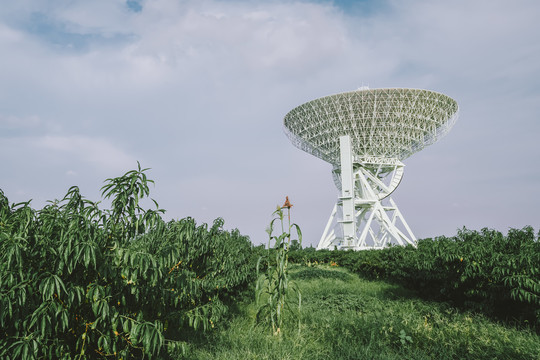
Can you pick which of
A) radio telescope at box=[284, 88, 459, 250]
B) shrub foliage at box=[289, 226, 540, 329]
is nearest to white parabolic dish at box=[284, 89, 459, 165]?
radio telescope at box=[284, 88, 459, 250]

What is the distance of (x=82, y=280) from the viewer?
11.0 feet

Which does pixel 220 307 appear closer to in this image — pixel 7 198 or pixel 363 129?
pixel 7 198

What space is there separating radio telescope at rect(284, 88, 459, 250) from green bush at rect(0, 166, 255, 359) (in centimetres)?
2375

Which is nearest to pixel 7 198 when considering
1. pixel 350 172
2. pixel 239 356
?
pixel 239 356

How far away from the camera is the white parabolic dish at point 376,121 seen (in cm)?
2711

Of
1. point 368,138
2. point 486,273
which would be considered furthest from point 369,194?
point 486,273

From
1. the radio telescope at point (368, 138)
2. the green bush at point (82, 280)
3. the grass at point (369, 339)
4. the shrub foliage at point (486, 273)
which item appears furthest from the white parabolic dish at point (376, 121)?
the green bush at point (82, 280)

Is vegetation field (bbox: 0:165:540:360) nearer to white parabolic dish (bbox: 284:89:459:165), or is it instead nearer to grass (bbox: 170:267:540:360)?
grass (bbox: 170:267:540:360)

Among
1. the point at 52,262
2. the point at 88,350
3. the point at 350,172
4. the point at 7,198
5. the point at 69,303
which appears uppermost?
the point at 350,172

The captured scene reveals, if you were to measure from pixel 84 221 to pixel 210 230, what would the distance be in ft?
8.85

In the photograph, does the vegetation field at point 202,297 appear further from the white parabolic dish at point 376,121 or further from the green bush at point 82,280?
the white parabolic dish at point 376,121

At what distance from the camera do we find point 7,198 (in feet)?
14.3

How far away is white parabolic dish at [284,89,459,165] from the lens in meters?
27.1

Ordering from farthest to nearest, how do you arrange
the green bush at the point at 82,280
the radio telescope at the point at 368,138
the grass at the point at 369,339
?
the radio telescope at the point at 368,138, the grass at the point at 369,339, the green bush at the point at 82,280
